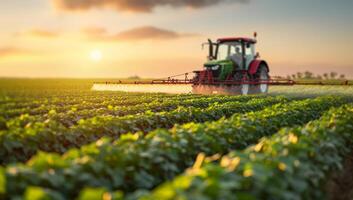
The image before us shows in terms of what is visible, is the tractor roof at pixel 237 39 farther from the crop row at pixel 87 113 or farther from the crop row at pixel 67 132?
the crop row at pixel 67 132

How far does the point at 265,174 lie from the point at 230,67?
17817mm

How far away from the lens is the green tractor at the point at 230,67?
21.2 metres

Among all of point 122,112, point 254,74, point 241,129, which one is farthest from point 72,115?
point 254,74

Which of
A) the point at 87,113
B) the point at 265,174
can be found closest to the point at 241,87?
the point at 87,113

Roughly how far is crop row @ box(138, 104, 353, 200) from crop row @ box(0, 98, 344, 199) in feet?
2.42

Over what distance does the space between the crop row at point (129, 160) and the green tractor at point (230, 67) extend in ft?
40.9

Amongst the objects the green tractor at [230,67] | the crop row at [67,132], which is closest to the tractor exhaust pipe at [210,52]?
the green tractor at [230,67]

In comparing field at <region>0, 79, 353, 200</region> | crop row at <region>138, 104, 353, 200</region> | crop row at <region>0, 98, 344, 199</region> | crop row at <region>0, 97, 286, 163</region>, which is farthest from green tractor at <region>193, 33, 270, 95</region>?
crop row at <region>138, 104, 353, 200</region>

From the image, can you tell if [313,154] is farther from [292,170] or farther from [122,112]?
[122,112]

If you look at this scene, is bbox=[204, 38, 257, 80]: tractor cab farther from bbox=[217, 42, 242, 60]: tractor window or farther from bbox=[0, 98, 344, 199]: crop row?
bbox=[0, 98, 344, 199]: crop row

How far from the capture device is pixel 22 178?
439cm

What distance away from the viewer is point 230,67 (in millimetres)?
21969

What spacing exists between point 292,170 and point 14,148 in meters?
4.46

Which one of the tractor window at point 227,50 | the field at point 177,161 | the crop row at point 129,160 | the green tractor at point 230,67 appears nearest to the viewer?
the field at point 177,161
